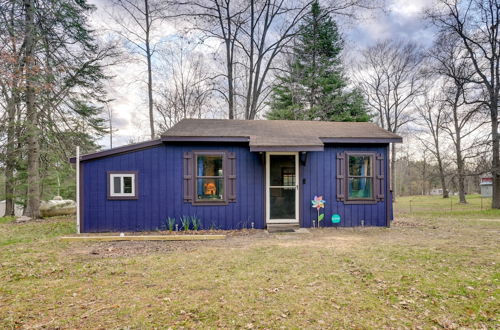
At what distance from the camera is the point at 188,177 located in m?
6.52

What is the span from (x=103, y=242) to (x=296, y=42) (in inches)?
572

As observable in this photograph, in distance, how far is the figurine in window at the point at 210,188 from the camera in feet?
21.8

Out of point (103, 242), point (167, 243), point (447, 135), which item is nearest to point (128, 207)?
point (103, 242)

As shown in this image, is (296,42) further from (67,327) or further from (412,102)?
(67,327)

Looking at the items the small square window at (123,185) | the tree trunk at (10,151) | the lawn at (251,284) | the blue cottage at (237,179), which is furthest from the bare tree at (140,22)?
the lawn at (251,284)

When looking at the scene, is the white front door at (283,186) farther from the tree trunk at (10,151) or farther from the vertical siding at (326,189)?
the tree trunk at (10,151)

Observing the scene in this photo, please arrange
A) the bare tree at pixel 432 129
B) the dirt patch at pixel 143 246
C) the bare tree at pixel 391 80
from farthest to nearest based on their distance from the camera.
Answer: the bare tree at pixel 432 129
the bare tree at pixel 391 80
the dirt patch at pixel 143 246

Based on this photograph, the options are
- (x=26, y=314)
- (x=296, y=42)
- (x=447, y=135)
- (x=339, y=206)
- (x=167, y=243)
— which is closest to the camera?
(x=26, y=314)

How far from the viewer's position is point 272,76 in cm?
1557

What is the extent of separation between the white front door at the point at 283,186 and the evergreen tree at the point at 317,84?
27.0 feet

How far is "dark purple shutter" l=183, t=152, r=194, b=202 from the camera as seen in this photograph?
6523mm

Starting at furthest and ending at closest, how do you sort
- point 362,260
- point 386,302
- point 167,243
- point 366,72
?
1. point 366,72
2. point 167,243
3. point 362,260
4. point 386,302

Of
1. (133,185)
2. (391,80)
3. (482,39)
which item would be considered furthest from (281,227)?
(391,80)

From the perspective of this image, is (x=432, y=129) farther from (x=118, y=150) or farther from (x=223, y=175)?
(x=118, y=150)
